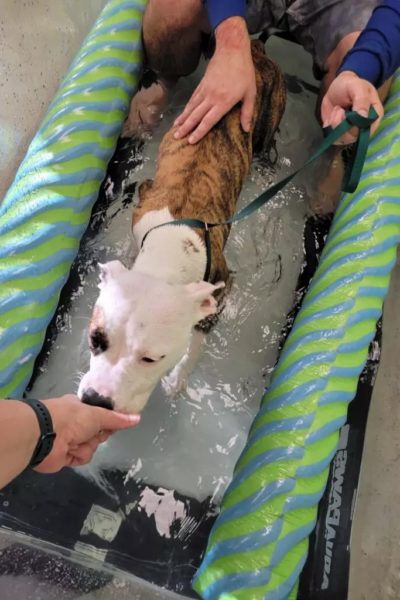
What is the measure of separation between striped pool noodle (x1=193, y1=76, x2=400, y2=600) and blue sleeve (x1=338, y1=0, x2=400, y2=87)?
37 cm

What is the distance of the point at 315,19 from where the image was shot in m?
2.62

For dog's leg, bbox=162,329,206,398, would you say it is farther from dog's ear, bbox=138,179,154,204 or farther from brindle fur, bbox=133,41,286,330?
dog's ear, bbox=138,179,154,204

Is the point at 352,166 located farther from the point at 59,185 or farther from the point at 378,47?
the point at 59,185

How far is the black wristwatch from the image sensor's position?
1396 millimetres

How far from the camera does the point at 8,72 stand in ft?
10.6

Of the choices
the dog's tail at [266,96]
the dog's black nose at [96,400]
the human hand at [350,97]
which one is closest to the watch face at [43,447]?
the dog's black nose at [96,400]

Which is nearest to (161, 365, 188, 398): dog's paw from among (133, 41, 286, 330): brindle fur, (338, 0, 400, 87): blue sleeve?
(133, 41, 286, 330): brindle fur

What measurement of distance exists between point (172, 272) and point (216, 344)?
700 mm

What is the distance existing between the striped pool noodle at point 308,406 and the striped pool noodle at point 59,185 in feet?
3.03

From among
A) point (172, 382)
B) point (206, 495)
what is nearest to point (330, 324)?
point (172, 382)

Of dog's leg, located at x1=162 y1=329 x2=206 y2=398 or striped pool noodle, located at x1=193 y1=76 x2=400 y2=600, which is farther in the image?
dog's leg, located at x1=162 y1=329 x2=206 y2=398

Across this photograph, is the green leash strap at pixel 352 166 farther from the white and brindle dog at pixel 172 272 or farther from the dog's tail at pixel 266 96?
the dog's tail at pixel 266 96

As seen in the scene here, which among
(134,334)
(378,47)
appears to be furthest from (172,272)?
(378,47)

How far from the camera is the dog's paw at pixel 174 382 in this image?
2268 mm
